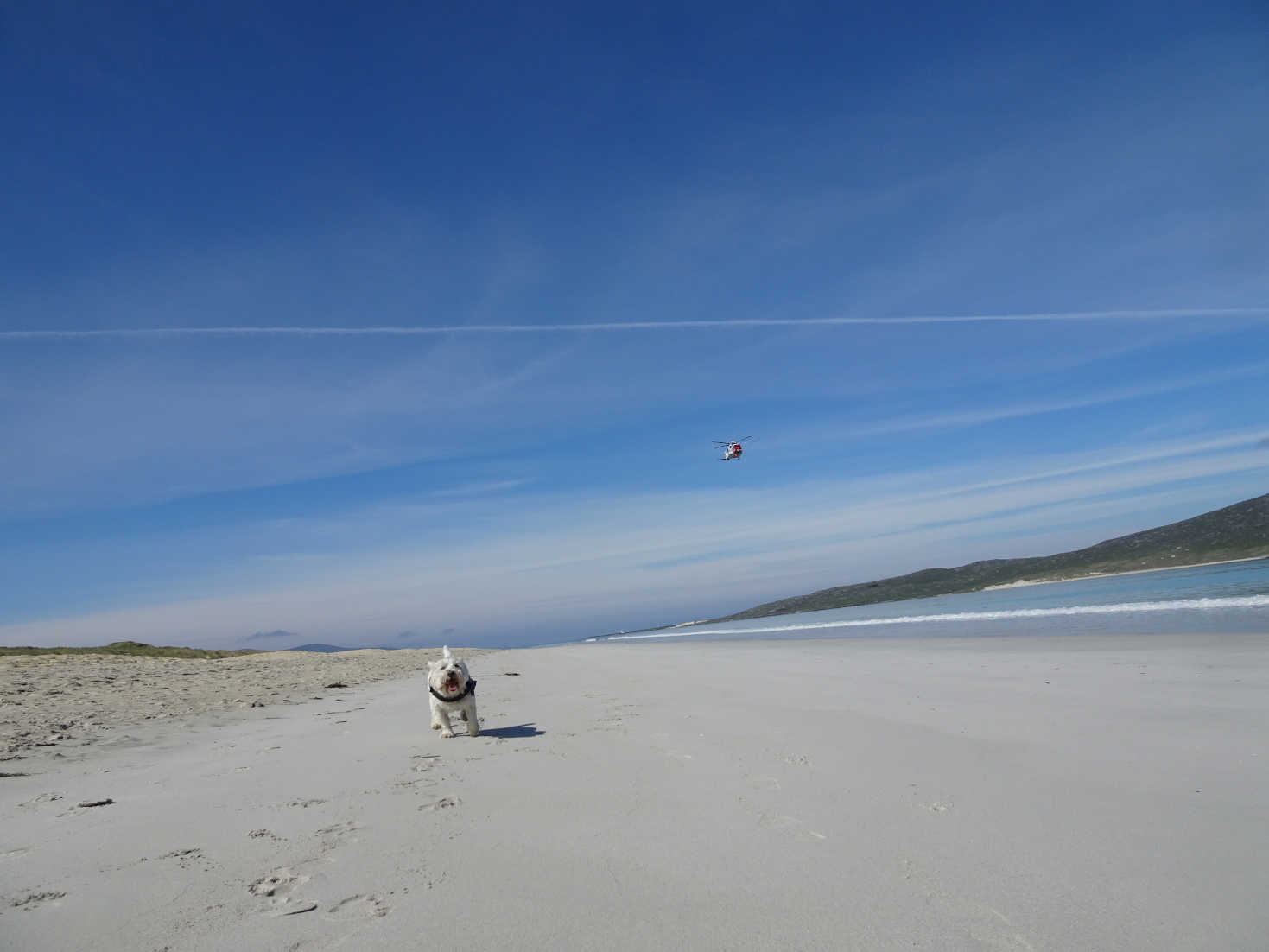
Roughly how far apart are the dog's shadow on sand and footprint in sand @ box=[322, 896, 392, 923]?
14.5 feet

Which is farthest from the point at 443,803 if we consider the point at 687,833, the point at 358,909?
the point at 687,833

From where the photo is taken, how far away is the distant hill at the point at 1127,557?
45.9m

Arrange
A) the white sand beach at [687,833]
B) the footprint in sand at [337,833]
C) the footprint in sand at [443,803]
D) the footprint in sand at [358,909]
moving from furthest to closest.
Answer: the footprint in sand at [443,803]
the footprint in sand at [337,833]
the footprint in sand at [358,909]
the white sand beach at [687,833]

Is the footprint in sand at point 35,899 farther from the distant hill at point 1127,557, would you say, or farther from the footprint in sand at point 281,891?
the distant hill at point 1127,557

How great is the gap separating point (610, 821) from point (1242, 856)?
3116 millimetres

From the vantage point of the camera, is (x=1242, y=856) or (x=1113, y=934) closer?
(x=1113, y=934)

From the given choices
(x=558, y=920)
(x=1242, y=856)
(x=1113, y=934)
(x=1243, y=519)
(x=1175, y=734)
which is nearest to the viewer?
(x=1113, y=934)

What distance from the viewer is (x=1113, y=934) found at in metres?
2.57

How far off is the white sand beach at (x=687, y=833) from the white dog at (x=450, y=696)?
339 millimetres

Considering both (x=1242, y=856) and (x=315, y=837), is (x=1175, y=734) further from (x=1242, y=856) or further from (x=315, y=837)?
(x=315, y=837)

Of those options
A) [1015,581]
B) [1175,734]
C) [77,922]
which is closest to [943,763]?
[1175,734]

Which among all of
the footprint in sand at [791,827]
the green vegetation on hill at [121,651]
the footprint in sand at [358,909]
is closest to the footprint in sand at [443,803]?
the footprint in sand at [358,909]

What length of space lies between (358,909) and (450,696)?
15.6ft

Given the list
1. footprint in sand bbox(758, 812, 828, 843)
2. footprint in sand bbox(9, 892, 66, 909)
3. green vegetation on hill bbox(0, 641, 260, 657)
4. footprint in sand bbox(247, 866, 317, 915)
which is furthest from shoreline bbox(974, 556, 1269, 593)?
green vegetation on hill bbox(0, 641, 260, 657)
